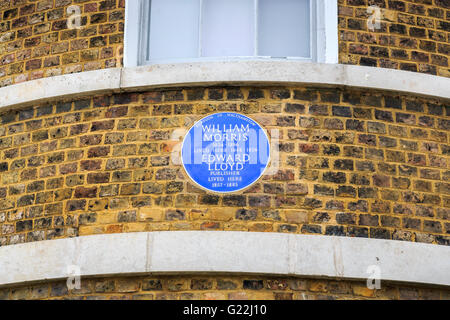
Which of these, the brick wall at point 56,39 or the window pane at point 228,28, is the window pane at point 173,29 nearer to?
the window pane at point 228,28

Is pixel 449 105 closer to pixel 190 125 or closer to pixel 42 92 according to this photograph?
pixel 190 125

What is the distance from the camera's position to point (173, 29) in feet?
26.0

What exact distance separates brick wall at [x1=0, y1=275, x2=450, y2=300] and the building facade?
11 mm

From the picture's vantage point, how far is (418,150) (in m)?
7.36

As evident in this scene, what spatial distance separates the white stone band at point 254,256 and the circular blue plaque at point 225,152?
0.49 meters

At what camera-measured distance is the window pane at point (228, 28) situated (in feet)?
25.6

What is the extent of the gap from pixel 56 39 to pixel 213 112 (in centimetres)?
171

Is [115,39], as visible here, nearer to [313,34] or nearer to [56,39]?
[56,39]

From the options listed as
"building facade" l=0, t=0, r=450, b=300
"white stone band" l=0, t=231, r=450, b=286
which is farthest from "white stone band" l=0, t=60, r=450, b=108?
"white stone band" l=0, t=231, r=450, b=286

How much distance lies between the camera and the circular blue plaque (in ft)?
23.3

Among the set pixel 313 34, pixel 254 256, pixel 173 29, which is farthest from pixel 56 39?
pixel 254 256

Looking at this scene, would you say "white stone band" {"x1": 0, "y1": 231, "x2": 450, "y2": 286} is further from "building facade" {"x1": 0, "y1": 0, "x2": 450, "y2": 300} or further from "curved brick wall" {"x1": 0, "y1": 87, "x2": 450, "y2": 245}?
"curved brick wall" {"x1": 0, "y1": 87, "x2": 450, "y2": 245}

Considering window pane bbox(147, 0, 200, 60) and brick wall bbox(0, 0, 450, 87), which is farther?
window pane bbox(147, 0, 200, 60)
